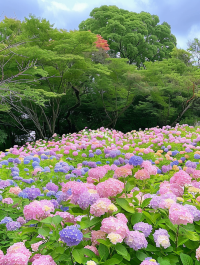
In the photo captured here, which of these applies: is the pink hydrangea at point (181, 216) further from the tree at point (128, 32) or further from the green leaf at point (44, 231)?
the tree at point (128, 32)

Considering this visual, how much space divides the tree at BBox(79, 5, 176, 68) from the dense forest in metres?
0.08

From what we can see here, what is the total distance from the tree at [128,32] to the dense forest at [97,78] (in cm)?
8

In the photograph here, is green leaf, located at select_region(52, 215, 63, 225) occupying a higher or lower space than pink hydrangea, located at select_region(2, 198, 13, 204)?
higher

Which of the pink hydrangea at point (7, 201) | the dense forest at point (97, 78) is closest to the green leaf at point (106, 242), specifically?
the pink hydrangea at point (7, 201)

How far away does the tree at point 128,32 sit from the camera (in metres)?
18.0

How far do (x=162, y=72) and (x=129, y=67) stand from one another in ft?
9.42

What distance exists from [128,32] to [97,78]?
8.25 metres

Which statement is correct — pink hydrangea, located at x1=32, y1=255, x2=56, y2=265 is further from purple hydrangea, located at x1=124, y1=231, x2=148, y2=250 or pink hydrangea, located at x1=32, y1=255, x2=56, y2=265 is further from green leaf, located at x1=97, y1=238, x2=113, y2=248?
purple hydrangea, located at x1=124, y1=231, x2=148, y2=250

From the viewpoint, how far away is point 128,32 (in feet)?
60.8

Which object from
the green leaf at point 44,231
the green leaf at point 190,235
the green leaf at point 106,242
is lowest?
the green leaf at point 44,231

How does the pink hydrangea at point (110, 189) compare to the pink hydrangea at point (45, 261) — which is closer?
the pink hydrangea at point (45, 261)

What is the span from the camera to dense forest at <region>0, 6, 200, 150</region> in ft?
32.8

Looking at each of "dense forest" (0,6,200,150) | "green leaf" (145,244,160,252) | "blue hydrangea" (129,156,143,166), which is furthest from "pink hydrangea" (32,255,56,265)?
"dense forest" (0,6,200,150)

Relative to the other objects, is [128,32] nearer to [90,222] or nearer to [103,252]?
[90,222]
